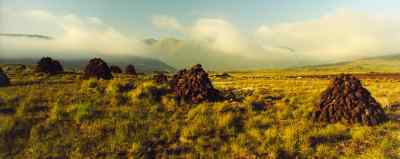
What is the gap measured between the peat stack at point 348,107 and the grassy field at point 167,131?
1.68 feet

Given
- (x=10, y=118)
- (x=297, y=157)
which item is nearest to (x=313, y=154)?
(x=297, y=157)

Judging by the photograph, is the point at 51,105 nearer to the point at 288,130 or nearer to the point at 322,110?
the point at 288,130

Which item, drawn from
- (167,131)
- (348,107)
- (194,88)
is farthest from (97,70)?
(348,107)

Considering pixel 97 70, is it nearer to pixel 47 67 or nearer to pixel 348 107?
pixel 47 67

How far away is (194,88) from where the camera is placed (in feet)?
52.3

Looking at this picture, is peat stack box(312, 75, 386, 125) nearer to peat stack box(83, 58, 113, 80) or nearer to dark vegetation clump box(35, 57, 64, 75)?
peat stack box(83, 58, 113, 80)

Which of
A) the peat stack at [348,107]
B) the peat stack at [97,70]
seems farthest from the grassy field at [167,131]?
the peat stack at [97,70]

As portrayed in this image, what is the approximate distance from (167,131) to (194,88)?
477 centimetres

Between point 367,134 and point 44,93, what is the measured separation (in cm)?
1469

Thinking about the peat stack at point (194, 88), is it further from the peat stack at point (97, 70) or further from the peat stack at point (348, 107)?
the peat stack at point (97, 70)

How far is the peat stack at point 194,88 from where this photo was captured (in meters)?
15.6

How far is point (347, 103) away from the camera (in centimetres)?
1358

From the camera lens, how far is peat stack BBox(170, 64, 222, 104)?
51.3 feet

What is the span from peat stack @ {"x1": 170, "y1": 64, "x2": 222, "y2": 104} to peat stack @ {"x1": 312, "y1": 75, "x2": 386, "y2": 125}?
511 centimetres
